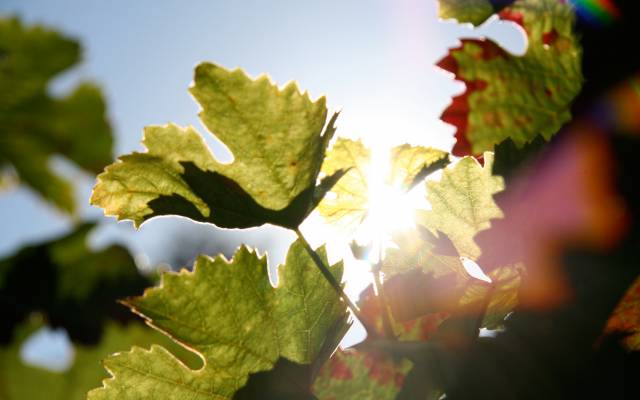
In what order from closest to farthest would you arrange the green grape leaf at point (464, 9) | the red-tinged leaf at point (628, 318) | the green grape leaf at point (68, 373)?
the red-tinged leaf at point (628, 318) → the green grape leaf at point (464, 9) → the green grape leaf at point (68, 373)

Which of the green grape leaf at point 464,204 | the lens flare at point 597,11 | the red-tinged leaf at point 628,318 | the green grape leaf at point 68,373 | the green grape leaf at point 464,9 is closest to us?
the red-tinged leaf at point 628,318

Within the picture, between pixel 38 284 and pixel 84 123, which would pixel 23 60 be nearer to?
pixel 84 123

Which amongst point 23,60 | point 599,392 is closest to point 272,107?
point 599,392

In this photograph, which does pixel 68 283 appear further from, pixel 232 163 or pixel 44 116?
pixel 232 163

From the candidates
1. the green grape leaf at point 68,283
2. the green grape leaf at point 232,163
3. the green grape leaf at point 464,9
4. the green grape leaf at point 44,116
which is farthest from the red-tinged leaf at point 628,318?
the green grape leaf at point 44,116

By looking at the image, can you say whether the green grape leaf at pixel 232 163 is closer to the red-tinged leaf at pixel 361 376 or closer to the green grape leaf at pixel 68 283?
the red-tinged leaf at pixel 361 376
